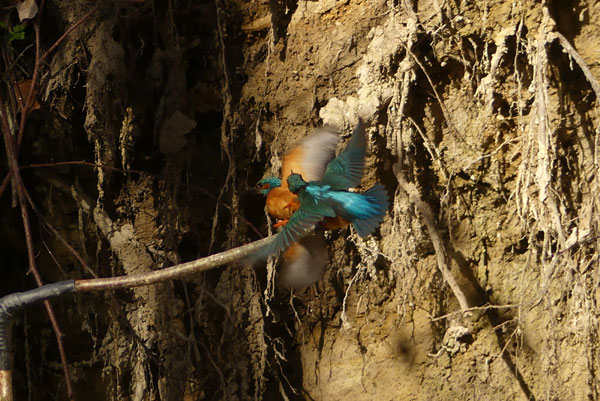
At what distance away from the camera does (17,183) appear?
2492mm

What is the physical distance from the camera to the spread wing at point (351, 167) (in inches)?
78.2

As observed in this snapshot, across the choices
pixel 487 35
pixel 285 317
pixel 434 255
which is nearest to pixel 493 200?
pixel 434 255

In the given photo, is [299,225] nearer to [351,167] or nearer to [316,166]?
[351,167]

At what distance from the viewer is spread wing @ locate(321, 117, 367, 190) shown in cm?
199

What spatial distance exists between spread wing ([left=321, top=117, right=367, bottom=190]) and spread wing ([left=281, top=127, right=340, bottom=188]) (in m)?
0.17

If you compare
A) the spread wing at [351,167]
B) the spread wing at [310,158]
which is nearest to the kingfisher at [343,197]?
the spread wing at [351,167]

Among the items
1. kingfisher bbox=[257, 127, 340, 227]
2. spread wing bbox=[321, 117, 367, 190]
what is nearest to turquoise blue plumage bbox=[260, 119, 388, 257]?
spread wing bbox=[321, 117, 367, 190]

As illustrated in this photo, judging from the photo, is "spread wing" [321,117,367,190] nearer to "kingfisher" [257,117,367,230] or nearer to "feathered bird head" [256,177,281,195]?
"kingfisher" [257,117,367,230]

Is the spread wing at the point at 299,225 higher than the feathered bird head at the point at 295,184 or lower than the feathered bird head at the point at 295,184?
lower

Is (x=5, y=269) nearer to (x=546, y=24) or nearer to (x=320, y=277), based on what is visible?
(x=320, y=277)

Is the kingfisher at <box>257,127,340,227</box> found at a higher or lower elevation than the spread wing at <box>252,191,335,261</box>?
higher

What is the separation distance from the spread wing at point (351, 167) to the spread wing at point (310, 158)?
0.17m

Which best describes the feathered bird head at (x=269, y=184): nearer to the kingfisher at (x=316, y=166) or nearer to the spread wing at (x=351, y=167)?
the kingfisher at (x=316, y=166)

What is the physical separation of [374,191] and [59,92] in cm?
143
